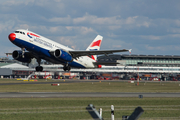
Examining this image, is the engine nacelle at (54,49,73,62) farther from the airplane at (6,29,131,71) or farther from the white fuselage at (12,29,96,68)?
the white fuselage at (12,29,96,68)

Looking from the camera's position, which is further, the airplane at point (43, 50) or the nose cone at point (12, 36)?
the airplane at point (43, 50)

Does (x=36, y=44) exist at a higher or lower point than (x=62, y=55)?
higher

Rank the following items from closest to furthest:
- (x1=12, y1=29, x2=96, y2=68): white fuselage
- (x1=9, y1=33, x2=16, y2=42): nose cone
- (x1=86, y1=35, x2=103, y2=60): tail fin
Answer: (x1=9, y1=33, x2=16, y2=42): nose cone < (x1=12, y1=29, x2=96, y2=68): white fuselage < (x1=86, y1=35, x2=103, y2=60): tail fin

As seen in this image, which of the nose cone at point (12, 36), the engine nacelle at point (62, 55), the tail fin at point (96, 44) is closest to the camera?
the nose cone at point (12, 36)

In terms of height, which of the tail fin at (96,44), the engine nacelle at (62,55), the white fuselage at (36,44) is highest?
the tail fin at (96,44)

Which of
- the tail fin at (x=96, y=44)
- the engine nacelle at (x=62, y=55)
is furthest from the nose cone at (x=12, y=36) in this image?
the tail fin at (x=96, y=44)

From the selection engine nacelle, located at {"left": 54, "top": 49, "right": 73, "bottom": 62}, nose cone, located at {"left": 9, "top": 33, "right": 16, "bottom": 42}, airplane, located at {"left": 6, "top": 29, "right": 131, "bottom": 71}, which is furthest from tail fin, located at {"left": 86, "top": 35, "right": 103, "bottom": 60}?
nose cone, located at {"left": 9, "top": 33, "right": 16, "bottom": 42}

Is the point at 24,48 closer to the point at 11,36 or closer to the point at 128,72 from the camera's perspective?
the point at 11,36

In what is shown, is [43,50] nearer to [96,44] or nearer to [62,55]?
[62,55]

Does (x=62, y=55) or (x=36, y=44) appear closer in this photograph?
(x=36, y=44)

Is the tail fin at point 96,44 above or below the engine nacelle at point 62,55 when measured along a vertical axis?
above

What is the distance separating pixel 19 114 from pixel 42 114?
1910 millimetres

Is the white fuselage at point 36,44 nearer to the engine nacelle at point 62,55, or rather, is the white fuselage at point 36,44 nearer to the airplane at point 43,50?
the airplane at point 43,50

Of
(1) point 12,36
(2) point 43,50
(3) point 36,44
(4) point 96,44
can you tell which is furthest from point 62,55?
(4) point 96,44
